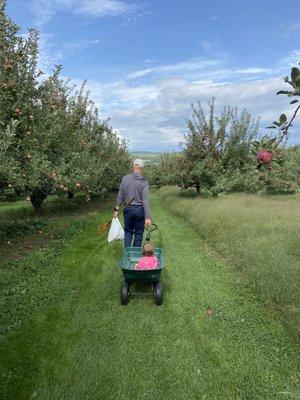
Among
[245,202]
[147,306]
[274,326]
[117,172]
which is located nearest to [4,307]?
[147,306]

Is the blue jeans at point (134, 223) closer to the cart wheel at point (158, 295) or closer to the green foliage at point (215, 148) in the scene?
the cart wheel at point (158, 295)

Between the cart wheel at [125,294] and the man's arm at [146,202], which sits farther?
the man's arm at [146,202]

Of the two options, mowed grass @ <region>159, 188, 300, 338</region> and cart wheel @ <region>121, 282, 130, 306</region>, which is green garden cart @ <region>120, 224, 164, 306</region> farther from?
mowed grass @ <region>159, 188, 300, 338</region>

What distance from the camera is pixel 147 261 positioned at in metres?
8.18

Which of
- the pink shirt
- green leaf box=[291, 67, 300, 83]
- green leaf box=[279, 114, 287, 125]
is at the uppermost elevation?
green leaf box=[291, 67, 300, 83]

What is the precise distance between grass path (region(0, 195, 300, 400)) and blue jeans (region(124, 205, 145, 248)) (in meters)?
1.03

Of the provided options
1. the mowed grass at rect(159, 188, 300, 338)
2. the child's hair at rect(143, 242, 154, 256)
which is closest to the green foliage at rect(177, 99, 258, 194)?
the mowed grass at rect(159, 188, 300, 338)

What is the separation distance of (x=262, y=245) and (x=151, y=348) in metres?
5.77

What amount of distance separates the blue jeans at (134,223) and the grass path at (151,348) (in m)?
1.03

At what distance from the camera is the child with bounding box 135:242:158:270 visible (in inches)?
320

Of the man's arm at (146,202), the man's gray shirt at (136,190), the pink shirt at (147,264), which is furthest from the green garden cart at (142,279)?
the man's gray shirt at (136,190)

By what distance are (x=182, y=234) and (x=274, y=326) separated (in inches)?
348

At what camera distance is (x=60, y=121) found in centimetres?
1538

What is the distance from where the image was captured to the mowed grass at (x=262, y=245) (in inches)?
311
